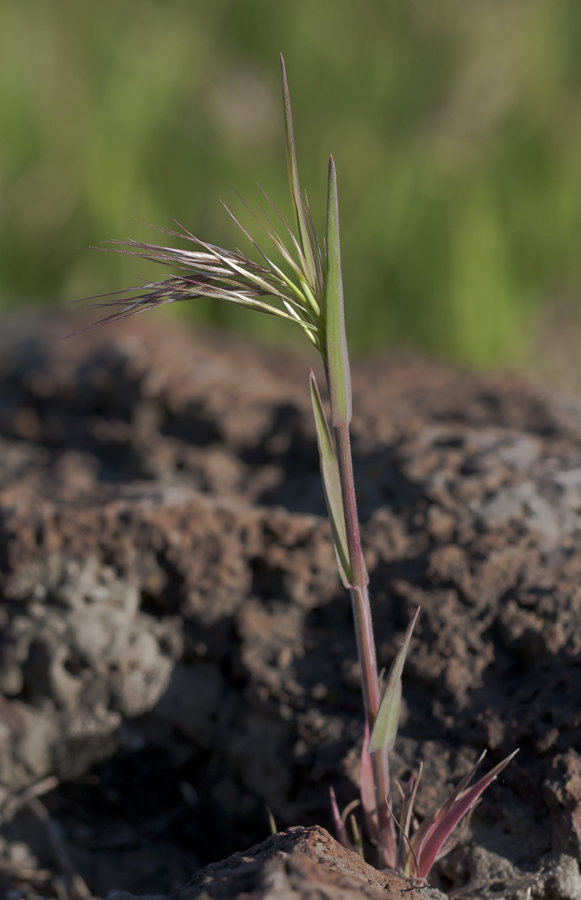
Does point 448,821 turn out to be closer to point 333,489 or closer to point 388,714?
point 388,714

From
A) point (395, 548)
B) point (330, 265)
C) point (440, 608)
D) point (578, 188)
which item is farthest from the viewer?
point (578, 188)

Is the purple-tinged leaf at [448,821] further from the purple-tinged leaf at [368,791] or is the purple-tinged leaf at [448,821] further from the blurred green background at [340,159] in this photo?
the blurred green background at [340,159]

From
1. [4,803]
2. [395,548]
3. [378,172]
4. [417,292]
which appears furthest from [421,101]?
[4,803]

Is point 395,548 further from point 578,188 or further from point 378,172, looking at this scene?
point 578,188

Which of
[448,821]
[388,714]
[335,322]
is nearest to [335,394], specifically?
[335,322]

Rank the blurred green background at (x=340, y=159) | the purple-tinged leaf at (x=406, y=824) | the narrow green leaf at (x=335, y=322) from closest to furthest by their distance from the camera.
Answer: the narrow green leaf at (x=335, y=322), the purple-tinged leaf at (x=406, y=824), the blurred green background at (x=340, y=159)

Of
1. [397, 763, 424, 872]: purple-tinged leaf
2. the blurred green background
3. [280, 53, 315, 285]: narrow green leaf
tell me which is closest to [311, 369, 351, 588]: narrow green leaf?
[280, 53, 315, 285]: narrow green leaf

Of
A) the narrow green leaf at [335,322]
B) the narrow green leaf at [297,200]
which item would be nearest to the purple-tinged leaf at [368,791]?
the narrow green leaf at [335,322]
